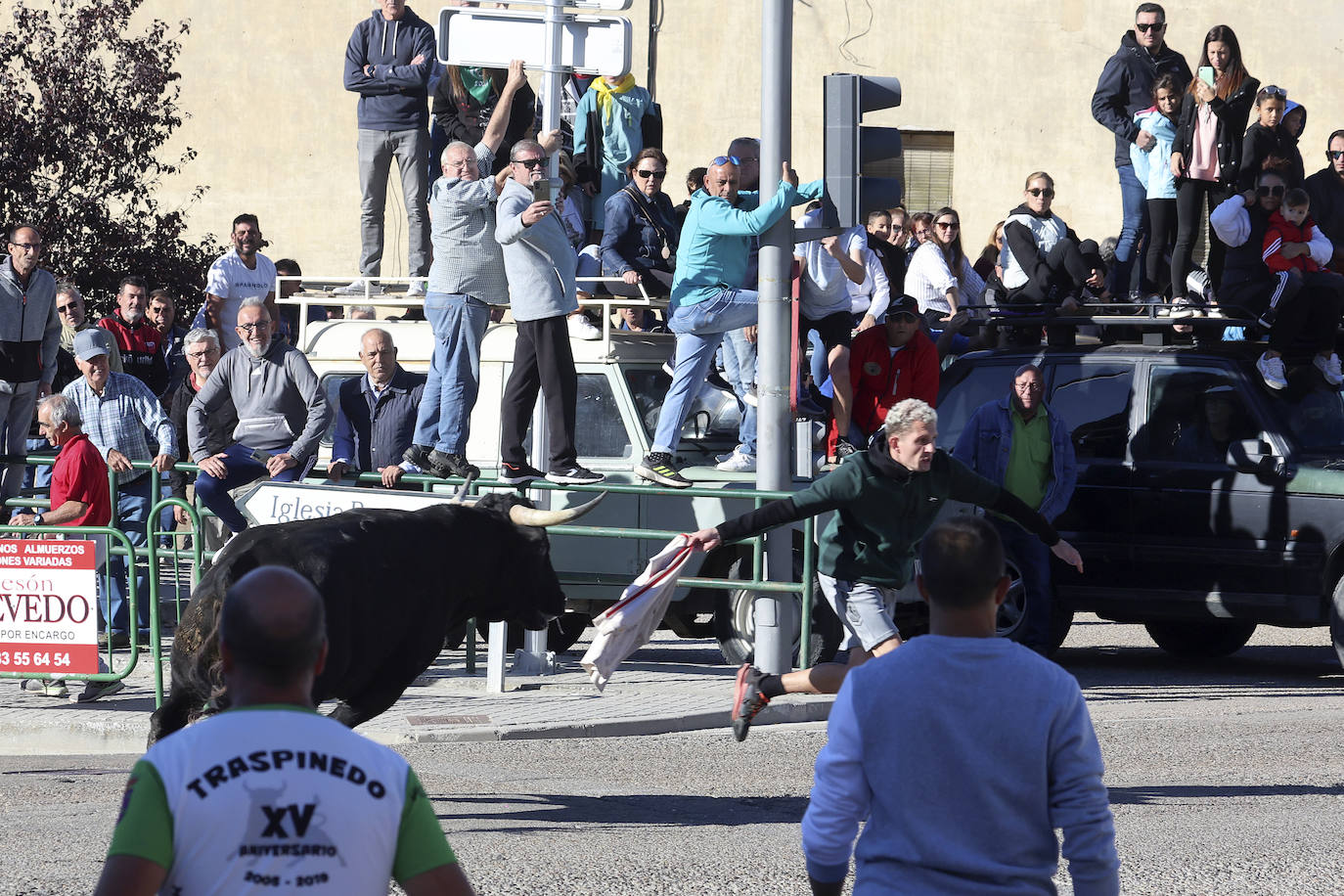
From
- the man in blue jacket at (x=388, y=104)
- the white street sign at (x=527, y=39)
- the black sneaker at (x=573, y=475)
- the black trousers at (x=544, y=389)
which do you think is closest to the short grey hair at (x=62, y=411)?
the black trousers at (x=544, y=389)

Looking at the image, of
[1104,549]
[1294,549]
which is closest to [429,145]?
[1104,549]

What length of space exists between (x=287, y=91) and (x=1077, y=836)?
907 inches

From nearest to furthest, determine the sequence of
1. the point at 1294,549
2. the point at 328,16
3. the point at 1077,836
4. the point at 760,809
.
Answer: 1. the point at 1077,836
2. the point at 760,809
3. the point at 1294,549
4. the point at 328,16

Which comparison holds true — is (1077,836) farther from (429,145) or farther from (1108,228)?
(1108,228)

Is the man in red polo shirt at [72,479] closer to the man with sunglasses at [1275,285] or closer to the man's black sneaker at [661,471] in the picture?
the man's black sneaker at [661,471]

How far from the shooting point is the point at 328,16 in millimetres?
25141

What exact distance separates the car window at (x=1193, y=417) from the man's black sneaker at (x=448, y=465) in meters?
4.50

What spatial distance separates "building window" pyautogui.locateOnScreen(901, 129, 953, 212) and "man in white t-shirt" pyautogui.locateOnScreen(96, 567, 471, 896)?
75.8 feet

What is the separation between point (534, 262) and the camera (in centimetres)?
1148

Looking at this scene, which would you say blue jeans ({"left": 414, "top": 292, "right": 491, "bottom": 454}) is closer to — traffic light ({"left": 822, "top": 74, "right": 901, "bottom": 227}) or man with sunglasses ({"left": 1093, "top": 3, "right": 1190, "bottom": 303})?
traffic light ({"left": 822, "top": 74, "right": 901, "bottom": 227})

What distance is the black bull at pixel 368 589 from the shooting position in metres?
7.46

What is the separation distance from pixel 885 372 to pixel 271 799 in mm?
9772

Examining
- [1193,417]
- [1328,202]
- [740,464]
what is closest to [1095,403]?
[1193,417]

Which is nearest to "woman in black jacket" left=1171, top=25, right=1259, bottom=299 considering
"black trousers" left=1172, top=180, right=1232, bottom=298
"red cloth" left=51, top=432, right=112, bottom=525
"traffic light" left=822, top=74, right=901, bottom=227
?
"black trousers" left=1172, top=180, right=1232, bottom=298
